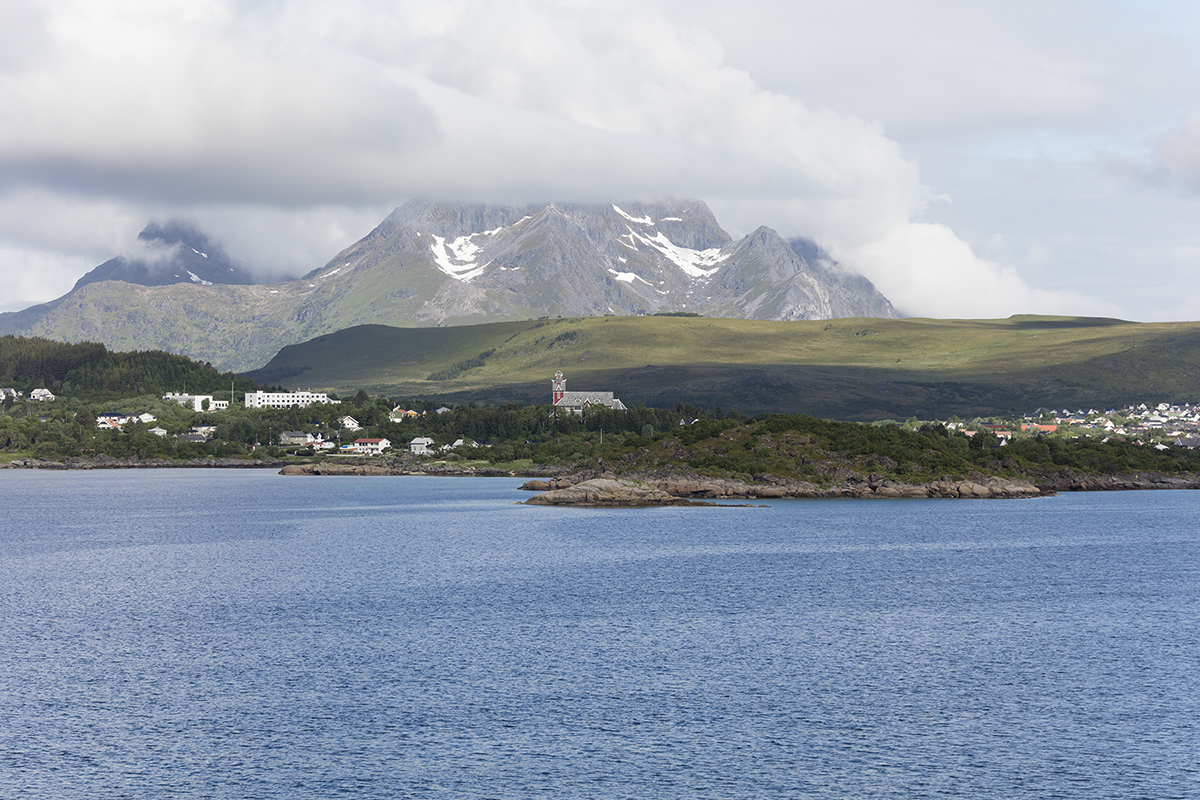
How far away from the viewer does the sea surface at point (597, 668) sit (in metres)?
29.8

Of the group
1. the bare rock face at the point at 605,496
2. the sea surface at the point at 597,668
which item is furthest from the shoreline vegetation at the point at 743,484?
the sea surface at the point at 597,668

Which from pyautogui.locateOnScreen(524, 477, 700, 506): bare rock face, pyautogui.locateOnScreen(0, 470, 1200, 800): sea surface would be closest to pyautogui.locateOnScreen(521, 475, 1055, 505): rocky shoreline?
pyautogui.locateOnScreen(524, 477, 700, 506): bare rock face

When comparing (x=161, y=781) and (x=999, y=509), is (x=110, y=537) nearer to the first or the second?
(x=161, y=781)

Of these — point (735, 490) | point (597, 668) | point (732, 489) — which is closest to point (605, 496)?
point (732, 489)

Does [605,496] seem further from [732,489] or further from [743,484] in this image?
[743,484]

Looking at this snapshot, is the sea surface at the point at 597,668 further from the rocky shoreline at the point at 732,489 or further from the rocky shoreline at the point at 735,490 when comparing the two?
the rocky shoreline at the point at 732,489

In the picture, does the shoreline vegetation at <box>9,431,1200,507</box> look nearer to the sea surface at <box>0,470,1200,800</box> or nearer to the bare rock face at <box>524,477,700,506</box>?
the bare rock face at <box>524,477,700,506</box>

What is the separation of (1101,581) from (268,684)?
55385 mm

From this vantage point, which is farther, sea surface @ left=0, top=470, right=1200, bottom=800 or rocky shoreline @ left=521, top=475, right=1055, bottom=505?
rocky shoreline @ left=521, top=475, right=1055, bottom=505

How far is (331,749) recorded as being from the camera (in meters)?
31.8

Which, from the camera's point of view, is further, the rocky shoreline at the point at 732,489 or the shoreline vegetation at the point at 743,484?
the shoreline vegetation at the point at 743,484

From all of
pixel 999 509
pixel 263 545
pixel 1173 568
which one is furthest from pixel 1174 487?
pixel 263 545

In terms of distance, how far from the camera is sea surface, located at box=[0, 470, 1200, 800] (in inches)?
1174

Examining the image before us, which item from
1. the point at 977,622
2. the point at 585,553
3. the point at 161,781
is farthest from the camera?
the point at 585,553
